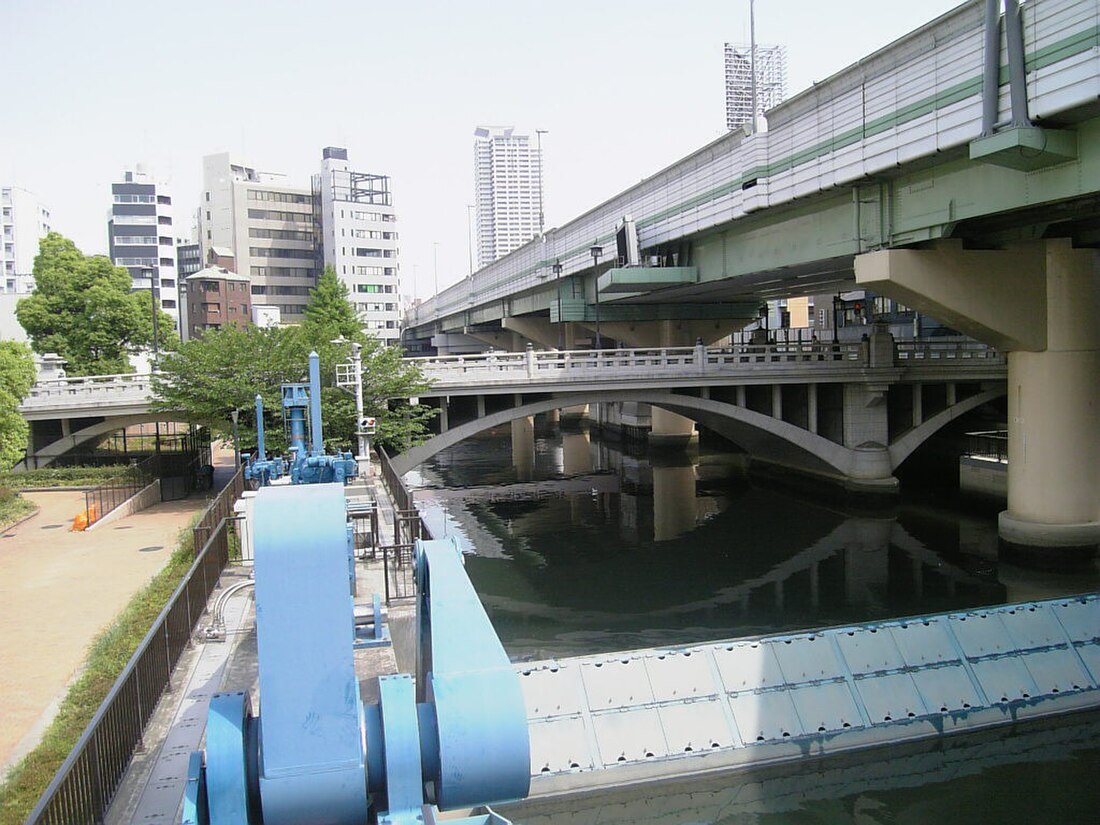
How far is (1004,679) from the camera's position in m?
16.2

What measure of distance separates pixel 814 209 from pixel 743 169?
9.68 feet

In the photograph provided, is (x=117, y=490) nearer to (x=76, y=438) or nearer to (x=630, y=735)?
(x=76, y=438)

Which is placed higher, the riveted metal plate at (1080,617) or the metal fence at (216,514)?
the metal fence at (216,514)

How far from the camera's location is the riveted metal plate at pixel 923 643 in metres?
16.2

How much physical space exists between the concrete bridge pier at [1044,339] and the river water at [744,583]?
6.25 feet

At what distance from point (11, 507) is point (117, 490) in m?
3.35

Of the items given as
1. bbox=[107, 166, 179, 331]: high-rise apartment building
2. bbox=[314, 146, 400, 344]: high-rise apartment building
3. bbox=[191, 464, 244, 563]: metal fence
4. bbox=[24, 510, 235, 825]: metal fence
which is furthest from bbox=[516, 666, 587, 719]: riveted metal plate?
bbox=[107, 166, 179, 331]: high-rise apartment building

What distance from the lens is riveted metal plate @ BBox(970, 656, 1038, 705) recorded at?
16.0 metres

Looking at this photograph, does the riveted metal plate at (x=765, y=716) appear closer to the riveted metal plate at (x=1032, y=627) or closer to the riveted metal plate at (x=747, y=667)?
the riveted metal plate at (x=747, y=667)

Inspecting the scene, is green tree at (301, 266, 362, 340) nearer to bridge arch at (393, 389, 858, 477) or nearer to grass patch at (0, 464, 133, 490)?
grass patch at (0, 464, 133, 490)

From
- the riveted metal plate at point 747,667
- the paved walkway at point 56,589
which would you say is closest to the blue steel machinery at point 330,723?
the paved walkway at point 56,589

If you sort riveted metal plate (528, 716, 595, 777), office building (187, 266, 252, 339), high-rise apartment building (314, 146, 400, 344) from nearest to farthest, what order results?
riveted metal plate (528, 716, 595, 777) → office building (187, 266, 252, 339) → high-rise apartment building (314, 146, 400, 344)

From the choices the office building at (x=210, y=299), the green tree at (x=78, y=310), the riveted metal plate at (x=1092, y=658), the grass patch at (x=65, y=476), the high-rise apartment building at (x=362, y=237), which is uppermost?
the high-rise apartment building at (x=362, y=237)

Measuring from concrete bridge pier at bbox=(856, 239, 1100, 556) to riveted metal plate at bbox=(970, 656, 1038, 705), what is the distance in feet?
42.0
